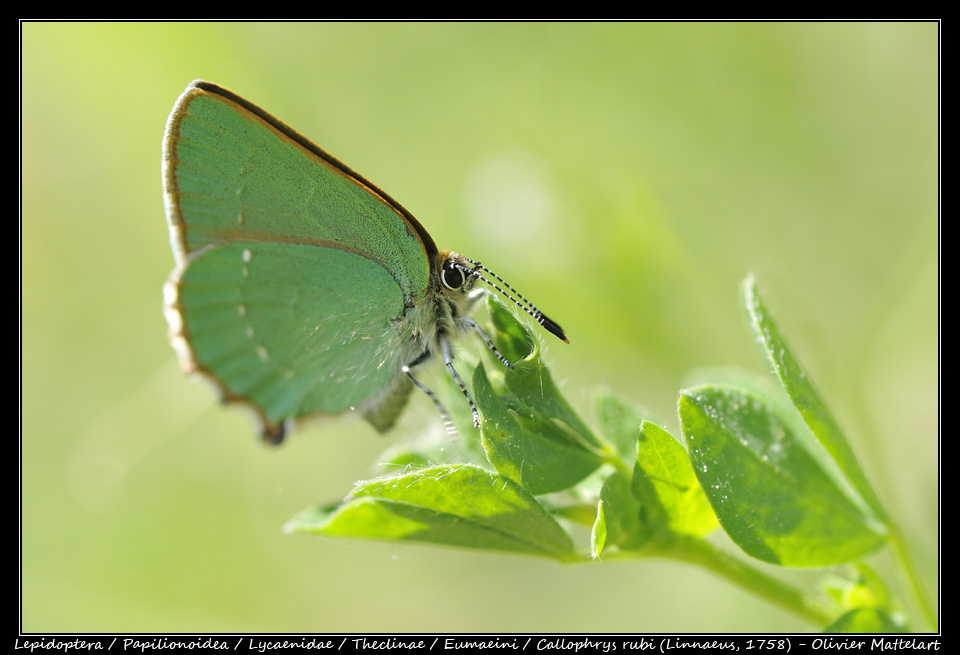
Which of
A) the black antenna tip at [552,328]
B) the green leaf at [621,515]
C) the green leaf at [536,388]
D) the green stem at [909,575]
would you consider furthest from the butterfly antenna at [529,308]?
the green stem at [909,575]

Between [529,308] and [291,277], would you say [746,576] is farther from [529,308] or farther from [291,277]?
[291,277]

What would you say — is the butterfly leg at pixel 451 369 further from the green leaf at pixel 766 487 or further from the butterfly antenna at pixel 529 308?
the green leaf at pixel 766 487

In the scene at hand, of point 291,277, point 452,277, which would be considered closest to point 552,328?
point 452,277

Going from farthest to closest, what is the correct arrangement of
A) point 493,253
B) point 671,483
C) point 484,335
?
point 493,253 < point 484,335 < point 671,483

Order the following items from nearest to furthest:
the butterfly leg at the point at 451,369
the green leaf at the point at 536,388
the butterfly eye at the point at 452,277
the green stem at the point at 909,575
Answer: the green leaf at the point at 536,388 → the green stem at the point at 909,575 → the butterfly leg at the point at 451,369 → the butterfly eye at the point at 452,277

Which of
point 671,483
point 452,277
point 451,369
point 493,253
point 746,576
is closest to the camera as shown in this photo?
point 671,483

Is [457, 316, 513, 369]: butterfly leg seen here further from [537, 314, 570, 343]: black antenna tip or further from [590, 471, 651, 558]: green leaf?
[590, 471, 651, 558]: green leaf

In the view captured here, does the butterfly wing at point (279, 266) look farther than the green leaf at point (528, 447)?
Yes
